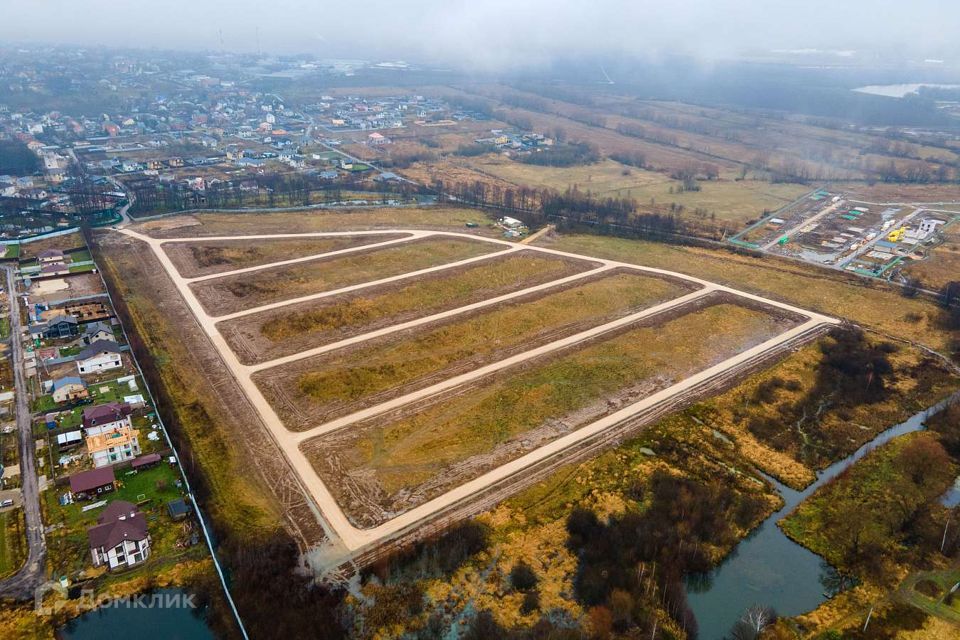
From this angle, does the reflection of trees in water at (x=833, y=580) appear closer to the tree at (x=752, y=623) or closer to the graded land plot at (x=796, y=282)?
the tree at (x=752, y=623)

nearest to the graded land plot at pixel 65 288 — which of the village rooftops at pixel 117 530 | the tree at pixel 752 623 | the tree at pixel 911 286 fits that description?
the village rooftops at pixel 117 530

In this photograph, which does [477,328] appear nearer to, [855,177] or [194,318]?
[194,318]

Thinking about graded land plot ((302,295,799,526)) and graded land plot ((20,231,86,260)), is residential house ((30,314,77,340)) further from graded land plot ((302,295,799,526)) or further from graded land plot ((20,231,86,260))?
graded land plot ((302,295,799,526))

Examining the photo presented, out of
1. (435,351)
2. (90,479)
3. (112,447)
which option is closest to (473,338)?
(435,351)

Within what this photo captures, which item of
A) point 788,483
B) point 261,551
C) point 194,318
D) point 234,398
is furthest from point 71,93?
point 788,483

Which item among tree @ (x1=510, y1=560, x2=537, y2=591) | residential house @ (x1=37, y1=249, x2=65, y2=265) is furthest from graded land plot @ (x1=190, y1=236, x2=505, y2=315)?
tree @ (x1=510, y1=560, x2=537, y2=591)
